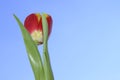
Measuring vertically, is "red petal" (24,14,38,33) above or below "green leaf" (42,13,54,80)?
above

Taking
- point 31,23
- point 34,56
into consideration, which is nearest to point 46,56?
point 34,56

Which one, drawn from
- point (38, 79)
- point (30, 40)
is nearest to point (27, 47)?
point (30, 40)

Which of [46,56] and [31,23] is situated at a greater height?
[31,23]

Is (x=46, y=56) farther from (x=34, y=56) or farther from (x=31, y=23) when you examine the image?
(x=31, y=23)

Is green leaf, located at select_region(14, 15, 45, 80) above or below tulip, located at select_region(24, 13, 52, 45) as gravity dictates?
below

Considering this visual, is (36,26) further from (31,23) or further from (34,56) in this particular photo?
(34,56)
